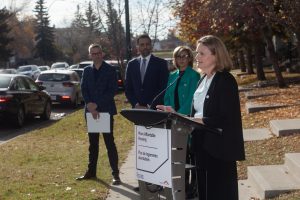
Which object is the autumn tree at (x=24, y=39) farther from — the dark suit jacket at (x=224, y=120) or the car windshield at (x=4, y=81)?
the dark suit jacket at (x=224, y=120)

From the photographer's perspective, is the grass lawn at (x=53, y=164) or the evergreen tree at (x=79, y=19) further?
the evergreen tree at (x=79, y=19)

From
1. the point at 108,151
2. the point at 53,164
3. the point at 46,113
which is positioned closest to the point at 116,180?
the point at 108,151

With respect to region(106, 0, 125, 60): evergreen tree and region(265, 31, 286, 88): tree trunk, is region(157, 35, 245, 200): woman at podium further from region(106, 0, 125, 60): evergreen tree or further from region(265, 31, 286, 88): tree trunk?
region(106, 0, 125, 60): evergreen tree

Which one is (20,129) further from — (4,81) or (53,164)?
(53,164)

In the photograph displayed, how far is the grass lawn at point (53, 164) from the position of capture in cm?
712

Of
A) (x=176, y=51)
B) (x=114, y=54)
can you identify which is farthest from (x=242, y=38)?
(x=176, y=51)

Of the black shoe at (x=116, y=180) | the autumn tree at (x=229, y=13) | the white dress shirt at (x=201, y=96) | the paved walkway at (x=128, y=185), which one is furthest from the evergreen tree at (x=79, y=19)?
the white dress shirt at (x=201, y=96)

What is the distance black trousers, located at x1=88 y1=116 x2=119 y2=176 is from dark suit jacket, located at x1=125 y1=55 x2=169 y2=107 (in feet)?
2.34

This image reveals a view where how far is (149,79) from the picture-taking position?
7035 mm

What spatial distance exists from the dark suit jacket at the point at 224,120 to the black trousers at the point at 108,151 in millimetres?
3537

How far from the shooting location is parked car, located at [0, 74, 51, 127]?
49.3 ft

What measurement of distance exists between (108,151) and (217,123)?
3.73 m

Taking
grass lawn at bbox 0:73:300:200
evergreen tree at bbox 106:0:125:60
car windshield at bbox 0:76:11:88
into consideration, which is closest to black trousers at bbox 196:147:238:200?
grass lawn at bbox 0:73:300:200

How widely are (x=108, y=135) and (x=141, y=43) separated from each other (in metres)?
1.47
